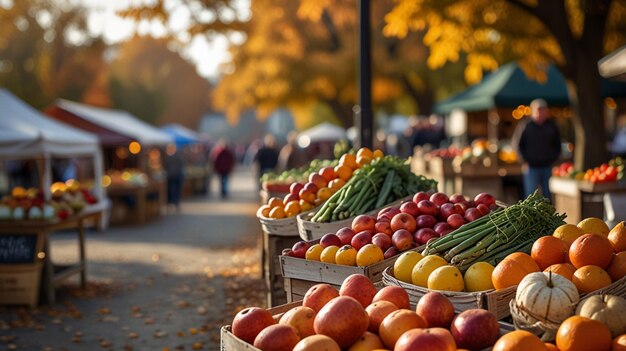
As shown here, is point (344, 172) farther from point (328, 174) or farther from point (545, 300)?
point (545, 300)

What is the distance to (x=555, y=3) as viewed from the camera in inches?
480

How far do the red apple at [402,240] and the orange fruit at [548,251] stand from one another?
3.64ft

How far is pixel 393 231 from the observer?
18.2 feet

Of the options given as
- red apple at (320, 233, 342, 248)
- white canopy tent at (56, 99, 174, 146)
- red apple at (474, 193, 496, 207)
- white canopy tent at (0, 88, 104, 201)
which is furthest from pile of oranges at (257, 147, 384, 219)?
white canopy tent at (56, 99, 174, 146)

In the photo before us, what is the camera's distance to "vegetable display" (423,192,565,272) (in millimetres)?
4562

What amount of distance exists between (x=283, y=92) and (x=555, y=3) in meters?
19.0

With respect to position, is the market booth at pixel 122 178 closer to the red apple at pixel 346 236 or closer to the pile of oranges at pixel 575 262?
the red apple at pixel 346 236

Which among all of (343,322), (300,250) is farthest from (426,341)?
(300,250)

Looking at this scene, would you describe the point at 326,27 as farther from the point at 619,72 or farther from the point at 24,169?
the point at 619,72

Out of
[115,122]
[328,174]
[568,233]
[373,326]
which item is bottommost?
[373,326]

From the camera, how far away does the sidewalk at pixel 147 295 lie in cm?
723

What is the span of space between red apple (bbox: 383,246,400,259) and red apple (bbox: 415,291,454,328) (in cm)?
152

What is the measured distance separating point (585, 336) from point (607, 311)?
289 mm

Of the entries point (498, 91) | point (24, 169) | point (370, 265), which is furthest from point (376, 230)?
point (24, 169)
